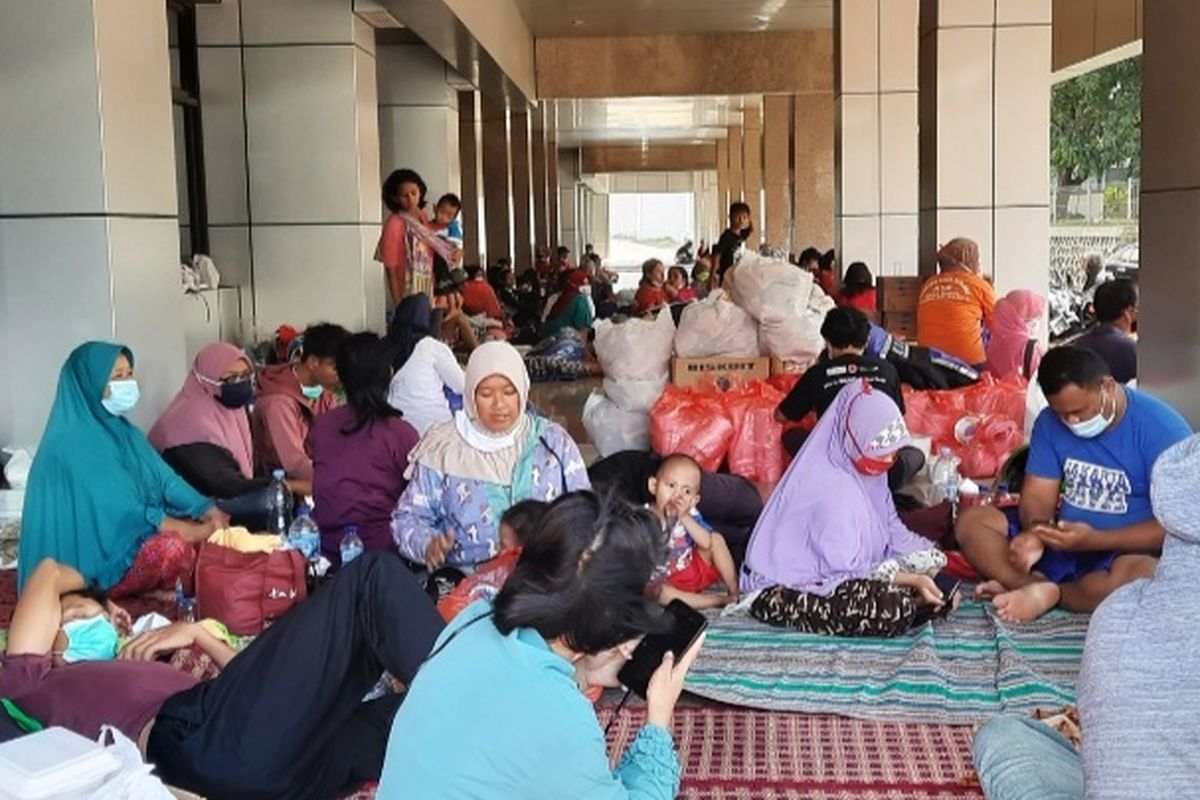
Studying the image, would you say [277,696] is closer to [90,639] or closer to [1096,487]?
[90,639]

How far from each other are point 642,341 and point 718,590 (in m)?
2.89

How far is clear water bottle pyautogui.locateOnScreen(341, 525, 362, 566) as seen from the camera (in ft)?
17.1

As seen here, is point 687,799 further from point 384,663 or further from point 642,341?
point 642,341

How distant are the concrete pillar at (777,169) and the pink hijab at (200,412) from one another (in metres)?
19.3

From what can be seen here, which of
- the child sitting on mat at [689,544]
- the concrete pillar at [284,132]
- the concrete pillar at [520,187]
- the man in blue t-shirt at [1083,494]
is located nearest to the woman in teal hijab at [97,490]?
the child sitting on mat at [689,544]

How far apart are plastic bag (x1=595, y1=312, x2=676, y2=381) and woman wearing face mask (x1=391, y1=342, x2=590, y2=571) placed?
3.11 meters

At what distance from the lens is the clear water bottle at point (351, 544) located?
5.22 meters

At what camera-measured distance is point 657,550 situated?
2.30 m

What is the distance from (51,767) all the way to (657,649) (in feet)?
3.19

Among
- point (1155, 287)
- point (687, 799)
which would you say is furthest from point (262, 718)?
point (1155, 287)

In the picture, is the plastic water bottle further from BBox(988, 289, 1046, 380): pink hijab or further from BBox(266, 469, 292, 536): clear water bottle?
BBox(988, 289, 1046, 380): pink hijab

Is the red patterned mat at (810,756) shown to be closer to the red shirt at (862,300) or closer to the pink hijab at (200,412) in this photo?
the pink hijab at (200,412)

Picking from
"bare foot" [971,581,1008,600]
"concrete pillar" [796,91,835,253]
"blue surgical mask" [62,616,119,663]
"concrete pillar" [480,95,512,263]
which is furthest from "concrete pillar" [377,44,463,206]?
"blue surgical mask" [62,616,119,663]

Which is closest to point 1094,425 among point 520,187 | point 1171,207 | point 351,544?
point 1171,207
